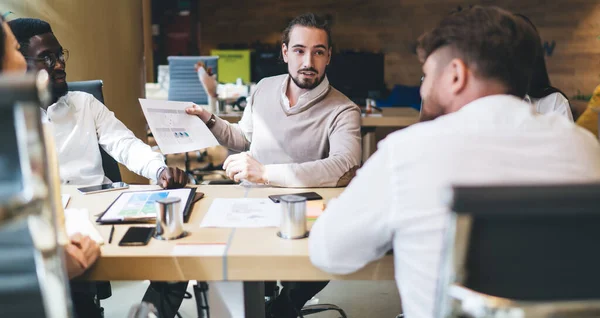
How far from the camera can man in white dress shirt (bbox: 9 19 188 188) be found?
6.25 ft

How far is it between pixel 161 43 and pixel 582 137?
30.8 feet

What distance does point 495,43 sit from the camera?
3.25ft

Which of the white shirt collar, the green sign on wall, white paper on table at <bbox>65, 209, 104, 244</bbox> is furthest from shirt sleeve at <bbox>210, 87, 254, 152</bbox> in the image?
the green sign on wall

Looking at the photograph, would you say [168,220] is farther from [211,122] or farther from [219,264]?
[211,122]

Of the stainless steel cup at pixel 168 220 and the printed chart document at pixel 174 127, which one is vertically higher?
the printed chart document at pixel 174 127

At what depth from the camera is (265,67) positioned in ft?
15.2

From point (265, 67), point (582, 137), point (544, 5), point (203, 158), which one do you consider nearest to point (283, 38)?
point (582, 137)

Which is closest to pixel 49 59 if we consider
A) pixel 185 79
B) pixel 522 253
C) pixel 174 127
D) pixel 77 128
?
pixel 77 128

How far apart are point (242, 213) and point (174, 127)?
0.58m

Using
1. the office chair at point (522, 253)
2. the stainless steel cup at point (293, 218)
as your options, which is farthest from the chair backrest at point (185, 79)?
the office chair at point (522, 253)

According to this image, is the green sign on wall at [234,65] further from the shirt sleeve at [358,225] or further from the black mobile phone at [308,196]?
the shirt sleeve at [358,225]

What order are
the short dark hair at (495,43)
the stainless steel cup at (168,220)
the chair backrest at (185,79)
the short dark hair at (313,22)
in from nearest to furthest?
1. the short dark hair at (495,43)
2. the stainless steel cup at (168,220)
3. the short dark hair at (313,22)
4. the chair backrest at (185,79)

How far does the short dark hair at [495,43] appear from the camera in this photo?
99 cm

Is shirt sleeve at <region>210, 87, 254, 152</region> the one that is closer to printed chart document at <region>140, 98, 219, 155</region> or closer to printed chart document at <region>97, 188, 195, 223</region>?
printed chart document at <region>140, 98, 219, 155</region>
